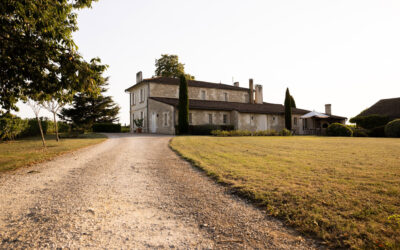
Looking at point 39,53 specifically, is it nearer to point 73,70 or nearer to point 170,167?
point 73,70

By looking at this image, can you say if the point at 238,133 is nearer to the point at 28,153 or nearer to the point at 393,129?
the point at 393,129

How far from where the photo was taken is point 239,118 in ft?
96.8

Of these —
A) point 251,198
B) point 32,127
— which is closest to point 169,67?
point 32,127

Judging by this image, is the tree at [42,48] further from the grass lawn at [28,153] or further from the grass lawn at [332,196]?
the grass lawn at [332,196]

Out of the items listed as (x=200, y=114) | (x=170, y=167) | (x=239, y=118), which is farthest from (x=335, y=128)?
(x=170, y=167)

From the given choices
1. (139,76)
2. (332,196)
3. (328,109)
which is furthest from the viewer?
(328,109)

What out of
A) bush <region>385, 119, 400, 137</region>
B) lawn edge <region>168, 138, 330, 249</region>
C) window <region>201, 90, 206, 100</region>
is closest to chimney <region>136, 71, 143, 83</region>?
window <region>201, 90, 206, 100</region>

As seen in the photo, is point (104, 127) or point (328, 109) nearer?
point (104, 127)

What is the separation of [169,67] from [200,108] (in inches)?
768

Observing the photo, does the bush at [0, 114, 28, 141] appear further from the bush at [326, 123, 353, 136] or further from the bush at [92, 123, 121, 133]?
the bush at [326, 123, 353, 136]

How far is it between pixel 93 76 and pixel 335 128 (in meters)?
27.8

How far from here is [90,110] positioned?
127 feet

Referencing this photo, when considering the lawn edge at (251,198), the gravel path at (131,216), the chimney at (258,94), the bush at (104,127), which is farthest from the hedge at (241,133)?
the gravel path at (131,216)

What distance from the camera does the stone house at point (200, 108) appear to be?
27.2 meters
